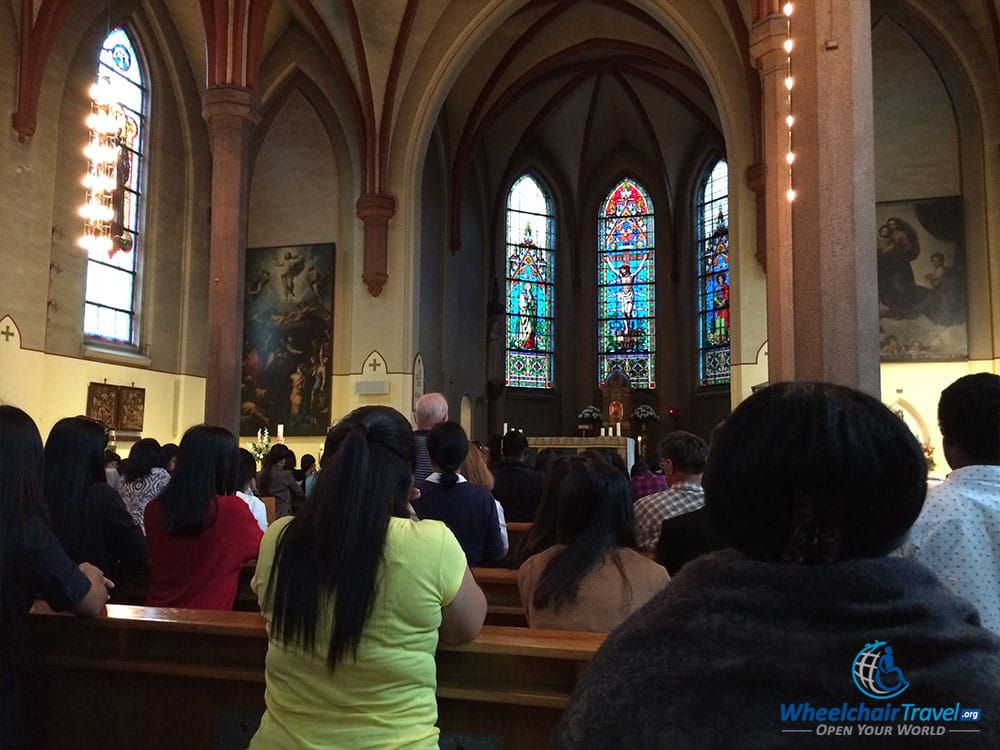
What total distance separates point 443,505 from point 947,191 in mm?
12169

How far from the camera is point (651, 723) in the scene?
2.88ft

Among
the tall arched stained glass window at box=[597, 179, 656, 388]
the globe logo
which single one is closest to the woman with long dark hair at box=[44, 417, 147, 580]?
the globe logo

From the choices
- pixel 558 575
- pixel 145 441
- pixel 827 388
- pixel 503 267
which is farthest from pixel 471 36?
pixel 827 388

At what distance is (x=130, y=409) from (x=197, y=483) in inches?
455

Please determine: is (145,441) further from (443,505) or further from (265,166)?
(265,166)

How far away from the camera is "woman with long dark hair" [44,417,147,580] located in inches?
121

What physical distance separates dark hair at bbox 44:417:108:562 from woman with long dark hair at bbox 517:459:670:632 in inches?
62.2

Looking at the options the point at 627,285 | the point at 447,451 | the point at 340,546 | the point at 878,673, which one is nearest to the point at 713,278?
the point at 627,285

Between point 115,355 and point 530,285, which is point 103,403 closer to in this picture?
point 115,355

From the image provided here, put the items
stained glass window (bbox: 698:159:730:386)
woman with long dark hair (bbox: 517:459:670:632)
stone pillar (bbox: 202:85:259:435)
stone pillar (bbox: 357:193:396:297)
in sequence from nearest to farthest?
woman with long dark hair (bbox: 517:459:670:632) → stone pillar (bbox: 202:85:259:435) → stone pillar (bbox: 357:193:396:297) → stained glass window (bbox: 698:159:730:386)

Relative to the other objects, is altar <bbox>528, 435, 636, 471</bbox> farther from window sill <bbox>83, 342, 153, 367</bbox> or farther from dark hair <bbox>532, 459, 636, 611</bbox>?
dark hair <bbox>532, 459, 636, 611</bbox>

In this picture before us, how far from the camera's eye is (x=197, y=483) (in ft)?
10.2

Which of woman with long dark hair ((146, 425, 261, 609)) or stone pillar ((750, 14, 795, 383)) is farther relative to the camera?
stone pillar ((750, 14, 795, 383))

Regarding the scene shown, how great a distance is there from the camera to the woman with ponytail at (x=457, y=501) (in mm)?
3965
